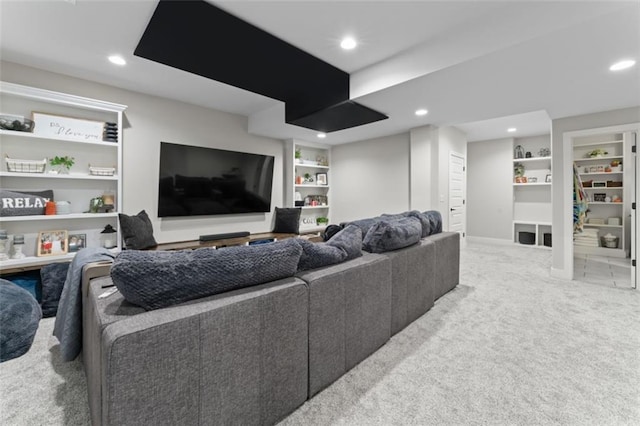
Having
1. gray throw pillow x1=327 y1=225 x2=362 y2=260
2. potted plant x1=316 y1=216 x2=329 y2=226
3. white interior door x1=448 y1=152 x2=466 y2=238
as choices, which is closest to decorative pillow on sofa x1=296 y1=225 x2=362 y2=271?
gray throw pillow x1=327 y1=225 x2=362 y2=260

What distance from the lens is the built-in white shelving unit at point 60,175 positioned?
9.53 feet

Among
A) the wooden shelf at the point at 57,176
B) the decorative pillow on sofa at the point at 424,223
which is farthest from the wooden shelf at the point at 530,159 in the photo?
the wooden shelf at the point at 57,176

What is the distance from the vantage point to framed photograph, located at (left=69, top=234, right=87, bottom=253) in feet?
10.5

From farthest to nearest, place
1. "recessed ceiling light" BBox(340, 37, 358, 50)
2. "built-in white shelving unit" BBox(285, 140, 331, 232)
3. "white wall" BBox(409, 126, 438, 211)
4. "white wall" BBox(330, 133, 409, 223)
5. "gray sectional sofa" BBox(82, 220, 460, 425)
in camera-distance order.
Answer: "built-in white shelving unit" BBox(285, 140, 331, 232) < "white wall" BBox(330, 133, 409, 223) < "white wall" BBox(409, 126, 438, 211) < "recessed ceiling light" BBox(340, 37, 358, 50) < "gray sectional sofa" BBox(82, 220, 460, 425)

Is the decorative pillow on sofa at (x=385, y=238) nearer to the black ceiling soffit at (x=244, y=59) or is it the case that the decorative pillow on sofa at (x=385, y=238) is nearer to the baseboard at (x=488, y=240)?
the black ceiling soffit at (x=244, y=59)

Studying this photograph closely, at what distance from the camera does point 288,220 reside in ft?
16.9

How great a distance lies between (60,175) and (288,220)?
3176mm

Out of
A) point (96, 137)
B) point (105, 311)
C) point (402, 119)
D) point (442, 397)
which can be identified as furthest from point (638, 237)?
point (96, 137)

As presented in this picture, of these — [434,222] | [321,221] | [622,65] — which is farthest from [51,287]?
[622,65]

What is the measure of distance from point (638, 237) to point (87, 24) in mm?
6176

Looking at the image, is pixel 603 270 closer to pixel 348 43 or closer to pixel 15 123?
pixel 348 43

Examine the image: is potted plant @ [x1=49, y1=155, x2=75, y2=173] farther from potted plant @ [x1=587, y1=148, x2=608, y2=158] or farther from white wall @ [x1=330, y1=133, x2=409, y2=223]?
potted plant @ [x1=587, y1=148, x2=608, y2=158]

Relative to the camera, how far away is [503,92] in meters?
2.99

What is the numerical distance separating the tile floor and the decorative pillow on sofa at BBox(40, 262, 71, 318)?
6.14 meters
